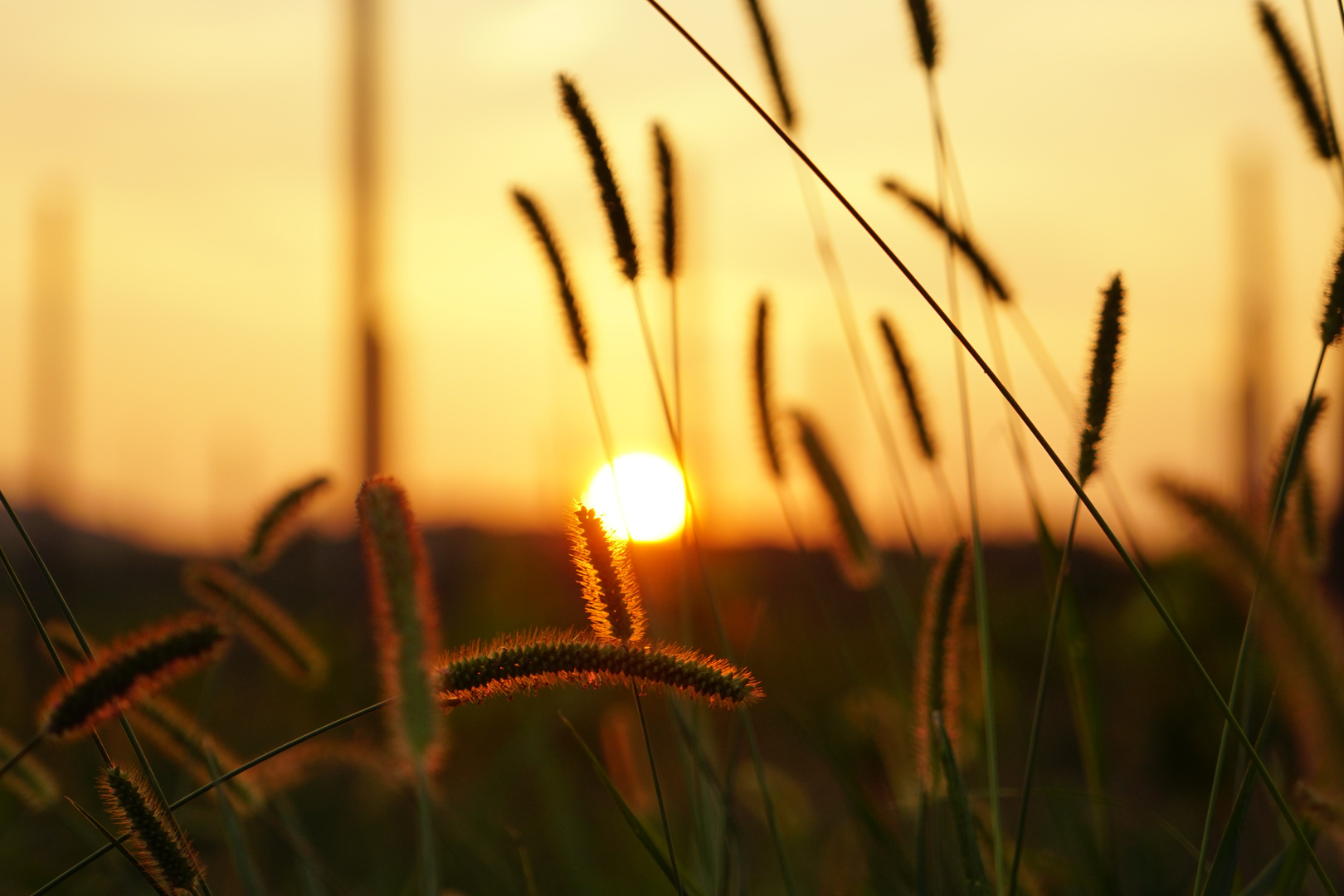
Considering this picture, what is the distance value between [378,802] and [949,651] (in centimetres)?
206

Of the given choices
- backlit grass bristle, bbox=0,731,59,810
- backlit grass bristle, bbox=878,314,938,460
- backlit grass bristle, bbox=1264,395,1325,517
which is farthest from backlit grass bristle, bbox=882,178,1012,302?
backlit grass bristle, bbox=0,731,59,810

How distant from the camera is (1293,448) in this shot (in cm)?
136

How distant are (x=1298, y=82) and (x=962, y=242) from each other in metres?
0.57

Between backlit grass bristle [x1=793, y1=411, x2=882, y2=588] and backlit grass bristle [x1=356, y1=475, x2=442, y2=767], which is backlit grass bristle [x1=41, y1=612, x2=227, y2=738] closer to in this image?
backlit grass bristle [x1=356, y1=475, x2=442, y2=767]

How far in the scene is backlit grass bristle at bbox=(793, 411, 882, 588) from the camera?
2.34m

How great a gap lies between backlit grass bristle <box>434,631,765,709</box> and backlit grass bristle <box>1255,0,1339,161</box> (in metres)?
1.34

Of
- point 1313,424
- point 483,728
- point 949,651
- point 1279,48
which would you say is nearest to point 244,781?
point 949,651

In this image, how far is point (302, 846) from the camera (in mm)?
1800

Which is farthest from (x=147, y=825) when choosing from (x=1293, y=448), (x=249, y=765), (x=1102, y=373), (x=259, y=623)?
(x=1293, y=448)

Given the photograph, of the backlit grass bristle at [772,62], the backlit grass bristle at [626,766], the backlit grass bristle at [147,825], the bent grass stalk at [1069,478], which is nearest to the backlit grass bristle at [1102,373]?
the bent grass stalk at [1069,478]

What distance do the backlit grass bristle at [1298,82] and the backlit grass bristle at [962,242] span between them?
0.51m

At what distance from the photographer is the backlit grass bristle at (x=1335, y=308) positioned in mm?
1311

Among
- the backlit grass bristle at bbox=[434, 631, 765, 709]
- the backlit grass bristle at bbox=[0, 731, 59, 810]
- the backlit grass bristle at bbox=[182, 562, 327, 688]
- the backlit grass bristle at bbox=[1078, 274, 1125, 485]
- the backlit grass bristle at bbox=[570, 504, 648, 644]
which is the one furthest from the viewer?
the backlit grass bristle at bbox=[182, 562, 327, 688]

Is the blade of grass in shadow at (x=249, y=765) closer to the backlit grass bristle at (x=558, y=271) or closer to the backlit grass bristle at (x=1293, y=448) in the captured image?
the backlit grass bristle at (x=558, y=271)
